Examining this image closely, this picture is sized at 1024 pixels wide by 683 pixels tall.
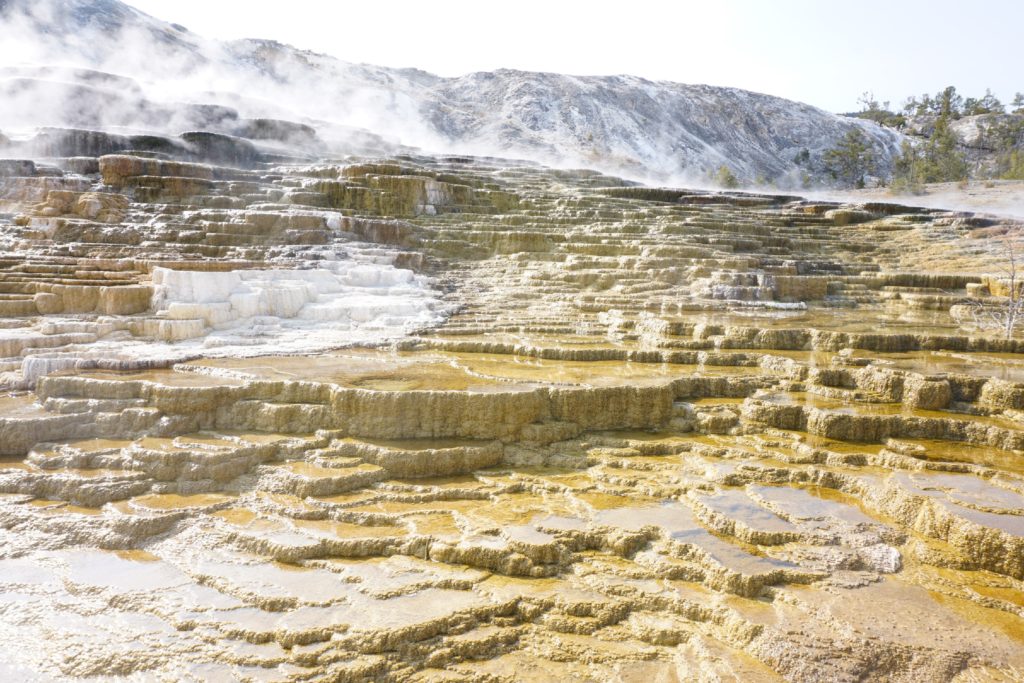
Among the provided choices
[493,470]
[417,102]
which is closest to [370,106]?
[417,102]

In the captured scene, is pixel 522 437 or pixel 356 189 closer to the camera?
pixel 522 437

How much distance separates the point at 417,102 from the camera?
35.5 meters

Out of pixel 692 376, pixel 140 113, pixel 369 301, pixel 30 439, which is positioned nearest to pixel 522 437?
pixel 692 376

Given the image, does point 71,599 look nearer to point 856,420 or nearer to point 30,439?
point 30,439

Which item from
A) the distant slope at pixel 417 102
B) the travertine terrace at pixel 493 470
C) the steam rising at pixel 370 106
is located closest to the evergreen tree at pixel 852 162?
the steam rising at pixel 370 106

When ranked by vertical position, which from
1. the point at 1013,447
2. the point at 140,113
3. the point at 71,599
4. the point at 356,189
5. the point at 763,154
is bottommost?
the point at 71,599

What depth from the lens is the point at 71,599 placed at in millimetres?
3836

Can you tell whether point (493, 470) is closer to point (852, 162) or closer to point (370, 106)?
point (370, 106)

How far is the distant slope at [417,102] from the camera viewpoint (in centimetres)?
2475

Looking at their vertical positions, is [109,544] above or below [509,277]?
below

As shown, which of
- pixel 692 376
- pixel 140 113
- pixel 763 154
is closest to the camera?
pixel 692 376

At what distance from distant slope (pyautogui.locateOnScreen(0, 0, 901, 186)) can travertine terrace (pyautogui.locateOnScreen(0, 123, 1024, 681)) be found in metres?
14.5

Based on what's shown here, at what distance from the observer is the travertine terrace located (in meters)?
3.38

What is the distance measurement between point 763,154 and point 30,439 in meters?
45.0
